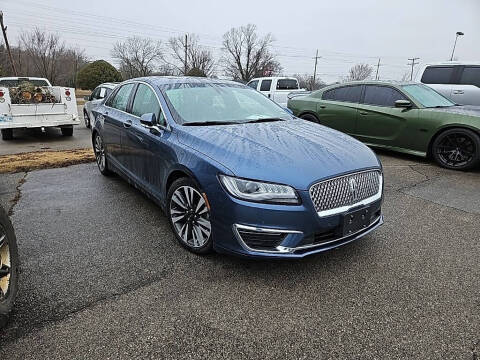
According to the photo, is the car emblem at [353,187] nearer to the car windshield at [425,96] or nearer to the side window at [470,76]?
the car windshield at [425,96]

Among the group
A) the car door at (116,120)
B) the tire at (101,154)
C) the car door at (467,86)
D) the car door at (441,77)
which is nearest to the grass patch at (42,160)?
the tire at (101,154)

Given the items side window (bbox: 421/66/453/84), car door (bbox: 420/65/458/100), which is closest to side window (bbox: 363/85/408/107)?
car door (bbox: 420/65/458/100)

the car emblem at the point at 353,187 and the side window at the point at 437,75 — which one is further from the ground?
the side window at the point at 437,75

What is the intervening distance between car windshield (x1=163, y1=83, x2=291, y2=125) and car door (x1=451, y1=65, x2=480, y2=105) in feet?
21.2

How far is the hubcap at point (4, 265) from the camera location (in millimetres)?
2111

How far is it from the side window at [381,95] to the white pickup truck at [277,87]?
24.3ft

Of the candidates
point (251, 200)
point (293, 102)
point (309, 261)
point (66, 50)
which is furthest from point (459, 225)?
point (66, 50)

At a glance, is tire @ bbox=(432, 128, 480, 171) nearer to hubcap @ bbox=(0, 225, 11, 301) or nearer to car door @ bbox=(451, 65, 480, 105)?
car door @ bbox=(451, 65, 480, 105)

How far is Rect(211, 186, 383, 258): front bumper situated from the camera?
2395mm

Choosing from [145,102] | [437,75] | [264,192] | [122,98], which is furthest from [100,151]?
[437,75]

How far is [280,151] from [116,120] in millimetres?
2684

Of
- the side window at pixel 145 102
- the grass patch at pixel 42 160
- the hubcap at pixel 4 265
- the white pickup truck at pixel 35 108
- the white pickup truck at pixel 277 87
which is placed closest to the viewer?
the hubcap at pixel 4 265

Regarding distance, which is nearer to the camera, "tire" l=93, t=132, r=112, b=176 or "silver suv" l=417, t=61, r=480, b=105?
"tire" l=93, t=132, r=112, b=176

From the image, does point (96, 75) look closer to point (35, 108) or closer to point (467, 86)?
point (35, 108)
